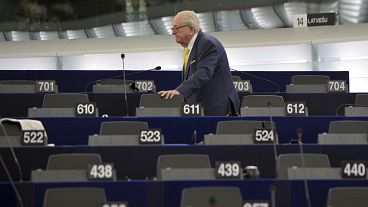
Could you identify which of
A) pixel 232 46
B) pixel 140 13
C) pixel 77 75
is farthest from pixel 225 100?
pixel 140 13

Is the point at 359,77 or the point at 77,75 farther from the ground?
the point at 77,75

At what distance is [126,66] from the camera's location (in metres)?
17.2

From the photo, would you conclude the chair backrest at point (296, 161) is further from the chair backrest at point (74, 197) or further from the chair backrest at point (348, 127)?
the chair backrest at point (74, 197)

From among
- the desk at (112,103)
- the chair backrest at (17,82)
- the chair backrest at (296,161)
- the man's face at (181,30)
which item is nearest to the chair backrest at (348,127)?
the chair backrest at (296,161)

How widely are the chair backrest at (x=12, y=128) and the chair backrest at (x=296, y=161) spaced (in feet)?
7.73

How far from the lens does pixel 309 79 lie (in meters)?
13.4

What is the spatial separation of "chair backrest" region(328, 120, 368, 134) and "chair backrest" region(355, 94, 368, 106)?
1.99 m

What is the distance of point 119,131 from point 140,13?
7799mm

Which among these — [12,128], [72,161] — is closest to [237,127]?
[72,161]

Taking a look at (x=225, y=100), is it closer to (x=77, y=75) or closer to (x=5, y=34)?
(x=77, y=75)

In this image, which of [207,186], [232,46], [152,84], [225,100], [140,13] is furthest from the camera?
[140,13]

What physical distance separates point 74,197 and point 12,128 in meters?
2.26

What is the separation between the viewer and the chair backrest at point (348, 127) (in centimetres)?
1016

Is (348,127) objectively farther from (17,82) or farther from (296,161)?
(17,82)
